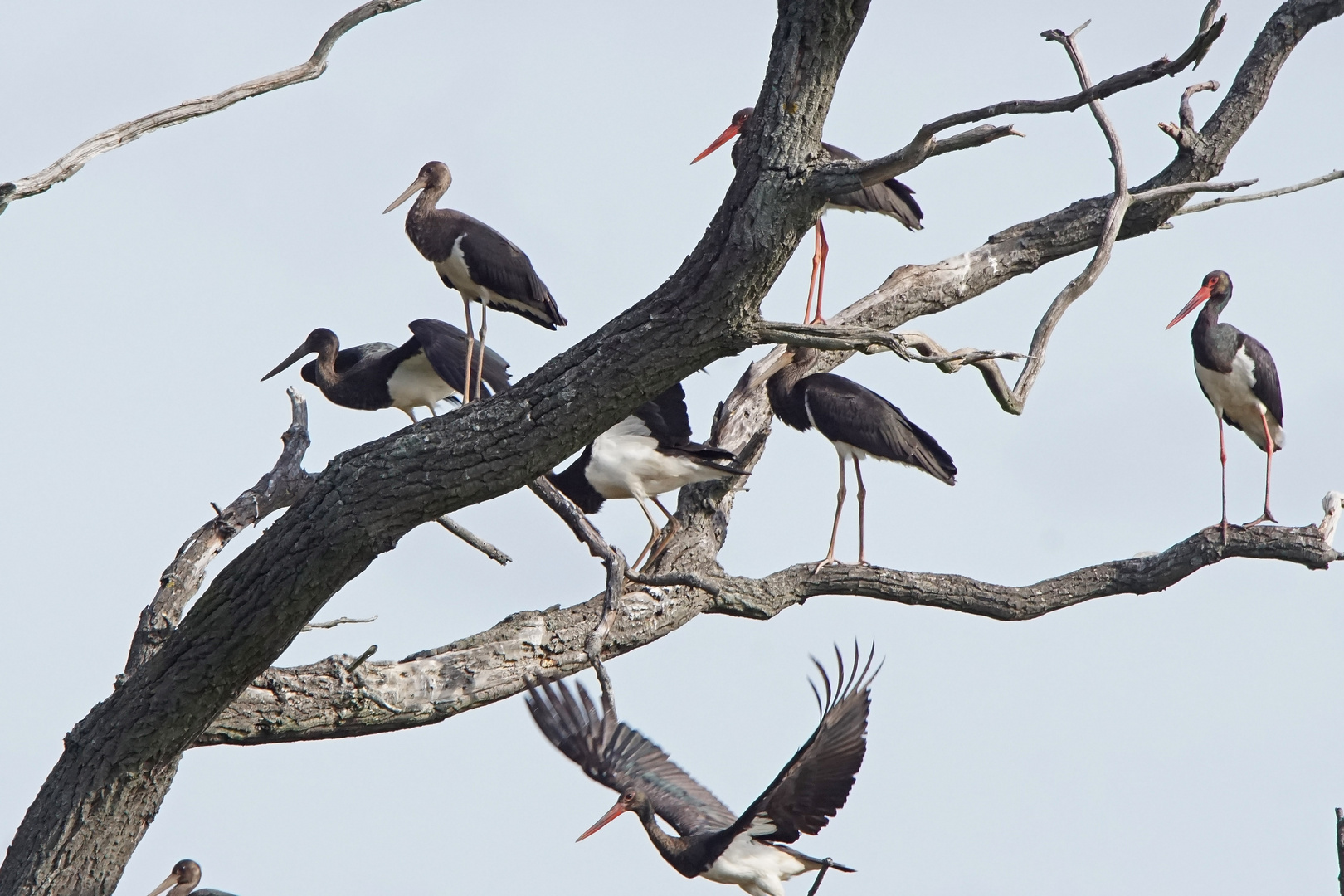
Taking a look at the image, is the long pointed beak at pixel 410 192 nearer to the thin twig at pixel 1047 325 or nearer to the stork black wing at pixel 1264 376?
the thin twig at pixel 1047 325

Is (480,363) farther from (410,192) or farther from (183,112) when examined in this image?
(183,112)

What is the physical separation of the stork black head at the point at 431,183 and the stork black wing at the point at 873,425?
2.13 metres

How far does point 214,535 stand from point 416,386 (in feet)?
8.90

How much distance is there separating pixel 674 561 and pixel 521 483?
8.86 ft

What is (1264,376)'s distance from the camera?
29.6ft

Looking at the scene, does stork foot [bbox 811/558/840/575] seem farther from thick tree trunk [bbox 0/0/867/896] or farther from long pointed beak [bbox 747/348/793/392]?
thick tree trunk [bbox 0/0/867/896]

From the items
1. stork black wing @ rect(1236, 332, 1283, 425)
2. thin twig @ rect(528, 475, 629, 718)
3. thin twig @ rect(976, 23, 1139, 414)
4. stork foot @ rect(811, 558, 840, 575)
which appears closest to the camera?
thin twig @ rect(976, 23, 1139, 414)

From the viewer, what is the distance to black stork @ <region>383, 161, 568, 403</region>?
7.22 m

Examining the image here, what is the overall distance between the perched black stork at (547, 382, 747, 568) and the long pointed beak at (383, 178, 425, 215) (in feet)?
5.26

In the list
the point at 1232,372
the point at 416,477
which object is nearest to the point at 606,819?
the point at 416,477

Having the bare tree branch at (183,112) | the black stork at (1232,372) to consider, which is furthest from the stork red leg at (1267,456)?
the bare tree branch at (183,112)

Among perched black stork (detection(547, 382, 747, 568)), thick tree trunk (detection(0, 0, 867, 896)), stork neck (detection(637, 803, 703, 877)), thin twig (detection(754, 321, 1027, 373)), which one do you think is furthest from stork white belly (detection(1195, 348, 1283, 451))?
thick tree trunk (detection(0, 0, 867, 896))

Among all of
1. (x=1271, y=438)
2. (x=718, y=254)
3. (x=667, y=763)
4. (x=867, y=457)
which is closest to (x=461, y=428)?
(x=718, y=254)

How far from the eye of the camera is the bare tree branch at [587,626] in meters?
5.44
